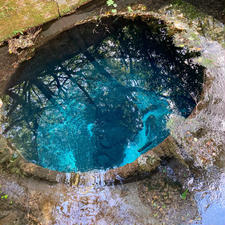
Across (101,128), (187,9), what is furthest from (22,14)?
(187,9)

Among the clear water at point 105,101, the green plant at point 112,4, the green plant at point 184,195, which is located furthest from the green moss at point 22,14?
the green plant at point 184,195

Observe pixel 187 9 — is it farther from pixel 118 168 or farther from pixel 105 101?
pixel 118 168

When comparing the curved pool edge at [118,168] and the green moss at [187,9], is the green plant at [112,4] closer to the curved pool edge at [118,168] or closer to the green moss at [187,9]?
the green moss at [187,9]

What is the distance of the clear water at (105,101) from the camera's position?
3.87 m

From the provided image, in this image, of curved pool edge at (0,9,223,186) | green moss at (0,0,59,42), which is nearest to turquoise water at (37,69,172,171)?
curved pool edge at (0,9,223,186)

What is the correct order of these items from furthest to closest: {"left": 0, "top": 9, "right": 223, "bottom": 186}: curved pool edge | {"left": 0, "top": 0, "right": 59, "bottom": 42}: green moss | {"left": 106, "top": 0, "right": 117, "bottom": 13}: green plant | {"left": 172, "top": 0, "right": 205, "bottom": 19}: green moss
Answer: {"left": 106, "top": 0, "right": 117, "bottom": 13}: green plant < {"left": 0, "top": 0, "right": 59, "bottom": 42}: green moss < {"left": 172, "top": 0, "right": 205, "bottom": 19}: green moss < {"left": 0, "top": 9, "right": 223, "bottom": 186}: curved pool edge

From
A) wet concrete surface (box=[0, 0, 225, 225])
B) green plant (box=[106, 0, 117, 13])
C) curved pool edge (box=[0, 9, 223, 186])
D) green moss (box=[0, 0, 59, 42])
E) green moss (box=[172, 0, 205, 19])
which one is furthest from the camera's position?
green plant (box=[106, 0, 117, 13])

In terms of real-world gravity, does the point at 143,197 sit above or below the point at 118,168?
below

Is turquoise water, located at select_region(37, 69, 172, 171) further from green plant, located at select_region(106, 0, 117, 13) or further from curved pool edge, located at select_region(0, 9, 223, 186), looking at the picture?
green plant, located at select_region(106, 0, 117, 13)

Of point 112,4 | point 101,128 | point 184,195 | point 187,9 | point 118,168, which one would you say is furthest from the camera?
point 112,4

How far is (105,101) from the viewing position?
4.38 metres

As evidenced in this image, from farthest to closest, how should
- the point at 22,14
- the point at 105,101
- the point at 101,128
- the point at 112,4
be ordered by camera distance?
the point at 112,4 → the point at 22,14 → the point at 105,101 → the point at 101,128

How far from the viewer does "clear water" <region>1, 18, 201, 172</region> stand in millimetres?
3869

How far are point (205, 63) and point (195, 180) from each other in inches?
79.6
